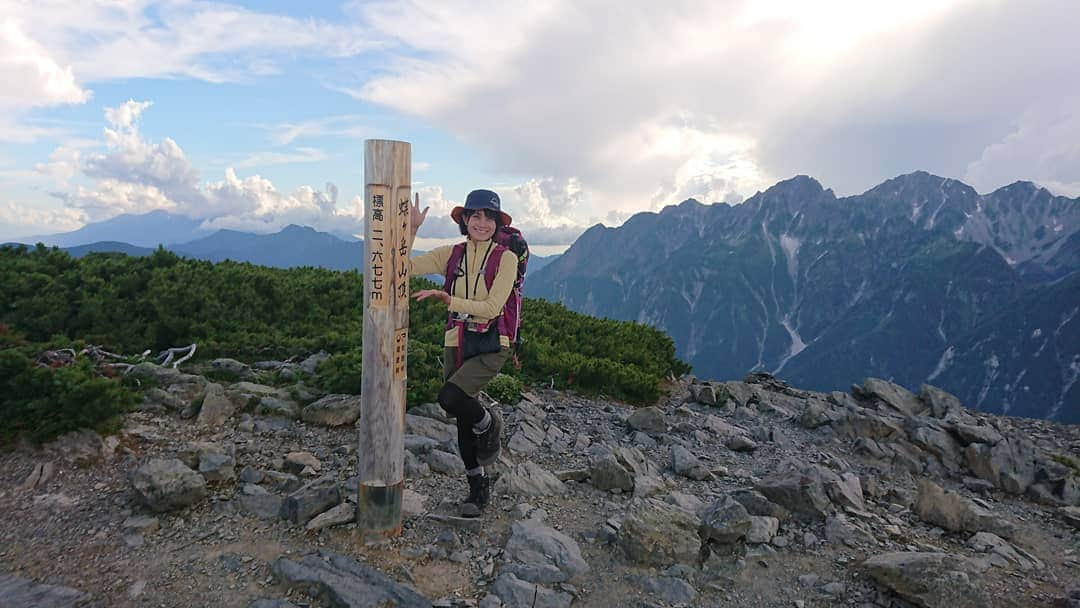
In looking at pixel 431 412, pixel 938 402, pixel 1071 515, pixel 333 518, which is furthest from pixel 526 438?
pixel 938 402

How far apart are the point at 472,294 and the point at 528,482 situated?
2850 mm

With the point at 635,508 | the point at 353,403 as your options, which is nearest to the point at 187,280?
the point at 353,403

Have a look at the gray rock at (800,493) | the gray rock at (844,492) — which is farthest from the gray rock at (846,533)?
the gray rock at (844,492)

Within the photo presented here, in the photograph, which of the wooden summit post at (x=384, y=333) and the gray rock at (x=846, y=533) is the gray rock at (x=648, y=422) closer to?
the gray rock at (x=846, y=533)

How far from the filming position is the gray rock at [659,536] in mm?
5809

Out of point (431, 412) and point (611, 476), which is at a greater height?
point (431, 412)

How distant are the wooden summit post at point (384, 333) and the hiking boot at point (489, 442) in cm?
88

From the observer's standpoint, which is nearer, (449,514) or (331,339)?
(449,514)

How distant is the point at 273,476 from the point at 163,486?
1.18 meters

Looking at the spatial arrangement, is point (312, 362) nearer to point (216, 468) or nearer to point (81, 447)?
point (81, 447)

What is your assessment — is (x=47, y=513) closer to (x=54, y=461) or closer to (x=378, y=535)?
(x=54, y=461)

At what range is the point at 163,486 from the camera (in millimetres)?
5809

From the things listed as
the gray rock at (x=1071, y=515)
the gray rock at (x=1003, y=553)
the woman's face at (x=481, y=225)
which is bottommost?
the gray rock at (x=1071, y=515)

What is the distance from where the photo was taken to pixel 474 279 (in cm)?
576
